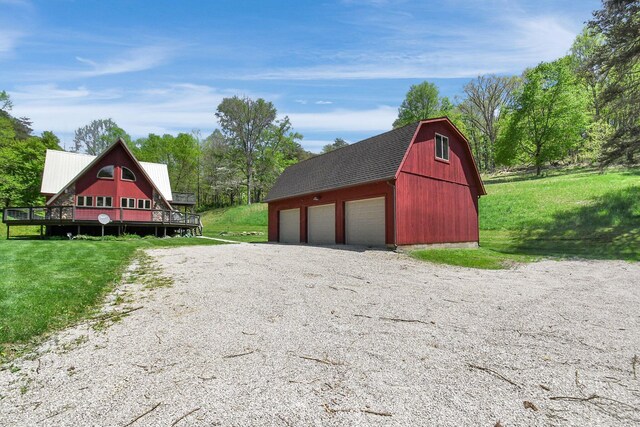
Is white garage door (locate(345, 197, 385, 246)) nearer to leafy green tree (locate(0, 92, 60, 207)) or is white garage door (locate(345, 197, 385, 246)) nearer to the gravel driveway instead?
the gravel driveway

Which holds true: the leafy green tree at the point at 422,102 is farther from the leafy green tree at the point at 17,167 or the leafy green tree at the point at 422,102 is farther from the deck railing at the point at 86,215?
the leafy green tree at the point at 17,167

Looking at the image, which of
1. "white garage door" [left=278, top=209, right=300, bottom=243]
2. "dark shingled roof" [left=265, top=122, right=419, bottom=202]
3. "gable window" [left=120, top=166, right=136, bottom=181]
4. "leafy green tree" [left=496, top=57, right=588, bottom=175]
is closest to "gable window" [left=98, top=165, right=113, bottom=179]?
"gable window" [left=120, top=166, right=136, bottom=181]

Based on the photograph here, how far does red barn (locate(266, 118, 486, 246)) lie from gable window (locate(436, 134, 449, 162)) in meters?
0.05

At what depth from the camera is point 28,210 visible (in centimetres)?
1972

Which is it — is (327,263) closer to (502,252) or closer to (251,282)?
(251,282)

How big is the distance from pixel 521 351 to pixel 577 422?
1260 mm

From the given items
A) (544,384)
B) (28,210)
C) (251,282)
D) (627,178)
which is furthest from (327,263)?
(627,178)

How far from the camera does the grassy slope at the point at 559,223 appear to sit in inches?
519

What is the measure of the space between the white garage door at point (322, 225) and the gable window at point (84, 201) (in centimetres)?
1543

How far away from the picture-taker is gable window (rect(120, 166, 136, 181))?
24.0 meters

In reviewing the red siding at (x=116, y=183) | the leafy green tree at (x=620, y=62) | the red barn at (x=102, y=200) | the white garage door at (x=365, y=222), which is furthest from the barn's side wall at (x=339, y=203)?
the leafy green tree at (x=620, y=62)

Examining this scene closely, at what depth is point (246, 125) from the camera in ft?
148

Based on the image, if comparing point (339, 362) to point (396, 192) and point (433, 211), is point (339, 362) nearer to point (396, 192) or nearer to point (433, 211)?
point (396, 192)

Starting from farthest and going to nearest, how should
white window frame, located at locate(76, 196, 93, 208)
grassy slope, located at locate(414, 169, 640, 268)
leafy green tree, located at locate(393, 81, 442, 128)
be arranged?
A: leafy green tree, located at locate(393, 81, 442, 128) → white window frame, located at locate(76, 196, 93, 208) → grassy slope, located at locate(414, 169, 640, 268)
